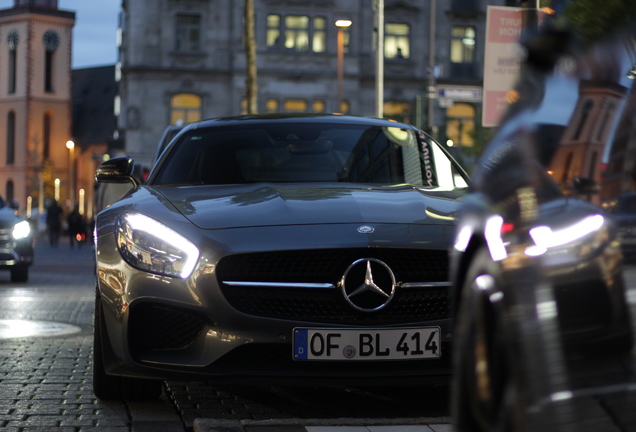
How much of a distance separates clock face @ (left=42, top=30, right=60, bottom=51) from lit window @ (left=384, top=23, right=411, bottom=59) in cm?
5688

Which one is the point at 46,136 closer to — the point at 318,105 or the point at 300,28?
the point at 300,28

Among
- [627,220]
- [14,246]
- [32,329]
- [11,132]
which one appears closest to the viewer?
[627,220]

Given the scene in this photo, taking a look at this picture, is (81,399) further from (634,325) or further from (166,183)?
(634,325)

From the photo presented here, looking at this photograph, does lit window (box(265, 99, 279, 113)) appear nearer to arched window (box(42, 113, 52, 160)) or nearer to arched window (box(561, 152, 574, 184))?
arched window (box(561, 152, 574, 184))

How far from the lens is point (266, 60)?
5675 centimetres

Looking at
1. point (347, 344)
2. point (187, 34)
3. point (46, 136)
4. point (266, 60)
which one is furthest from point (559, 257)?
point (46, 136)

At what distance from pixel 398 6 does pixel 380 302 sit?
180 feet

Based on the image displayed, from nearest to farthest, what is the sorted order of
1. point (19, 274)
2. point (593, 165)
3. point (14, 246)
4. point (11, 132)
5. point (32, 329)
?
1. point (593, 165)
2. point (32, 329)
3. point (14, 246)
4. point (19, 274)
5. point (11, 132)

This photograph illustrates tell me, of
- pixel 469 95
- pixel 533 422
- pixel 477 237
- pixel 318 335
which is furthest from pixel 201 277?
pixel 469 95

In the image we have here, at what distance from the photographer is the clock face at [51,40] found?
107812mm

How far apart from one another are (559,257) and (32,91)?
108m

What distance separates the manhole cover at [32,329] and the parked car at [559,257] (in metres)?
6.97

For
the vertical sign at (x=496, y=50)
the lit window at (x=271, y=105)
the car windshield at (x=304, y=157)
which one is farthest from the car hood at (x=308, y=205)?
the lit window at (x=271, y=105)

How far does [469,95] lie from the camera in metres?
18.0
